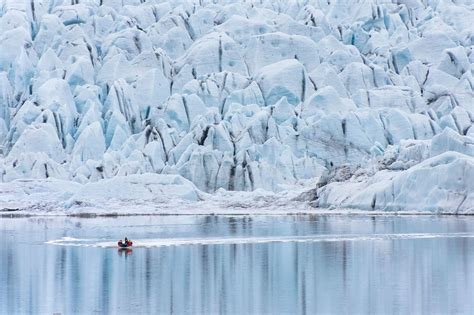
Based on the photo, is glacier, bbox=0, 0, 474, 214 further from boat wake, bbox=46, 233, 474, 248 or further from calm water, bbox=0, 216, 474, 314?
boat wake, bbox=46, 233, 474, 248

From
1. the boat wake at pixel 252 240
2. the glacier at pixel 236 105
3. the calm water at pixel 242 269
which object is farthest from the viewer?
the glacier at pixel 236 105

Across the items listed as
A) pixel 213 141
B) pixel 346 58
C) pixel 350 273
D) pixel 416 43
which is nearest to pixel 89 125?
pixel 213 141

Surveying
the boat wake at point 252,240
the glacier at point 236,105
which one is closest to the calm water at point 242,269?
the boat wake at point 252,240

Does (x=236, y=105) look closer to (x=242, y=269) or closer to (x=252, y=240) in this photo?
(x=252, y=240)

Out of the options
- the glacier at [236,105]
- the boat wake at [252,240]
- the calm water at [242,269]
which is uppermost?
the glacier at [236,105]

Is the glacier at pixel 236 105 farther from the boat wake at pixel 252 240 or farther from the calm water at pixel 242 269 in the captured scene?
the boat wake at pixel 252 240
